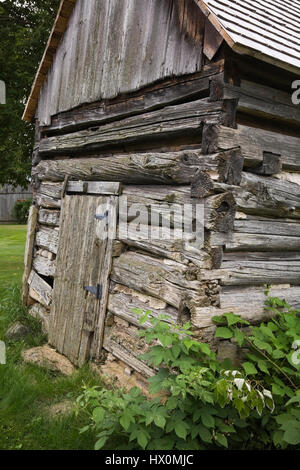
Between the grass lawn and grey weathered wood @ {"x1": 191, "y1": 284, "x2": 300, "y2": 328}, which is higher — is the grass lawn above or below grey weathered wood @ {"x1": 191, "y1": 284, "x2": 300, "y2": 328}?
below

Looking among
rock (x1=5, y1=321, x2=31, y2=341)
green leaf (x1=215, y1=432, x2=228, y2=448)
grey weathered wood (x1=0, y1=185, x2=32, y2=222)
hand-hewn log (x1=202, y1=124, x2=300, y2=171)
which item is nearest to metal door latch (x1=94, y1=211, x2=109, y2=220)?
hand-hewn log (x1=202, y1=124, x2=300, y2=171)

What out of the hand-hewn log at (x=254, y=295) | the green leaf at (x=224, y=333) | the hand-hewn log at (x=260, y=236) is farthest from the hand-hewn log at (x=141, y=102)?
the green leaf at (x=224, y=333)

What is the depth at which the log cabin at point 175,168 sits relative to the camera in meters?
3.38

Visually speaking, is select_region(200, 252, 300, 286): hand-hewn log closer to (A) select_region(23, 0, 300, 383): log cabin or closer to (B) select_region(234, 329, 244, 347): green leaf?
(A) select_region(23, 0, 300, 383): log cabin

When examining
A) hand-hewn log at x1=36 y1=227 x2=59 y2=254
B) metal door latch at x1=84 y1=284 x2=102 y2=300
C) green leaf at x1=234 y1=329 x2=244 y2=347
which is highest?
hand-hewn log at x1=36 y1=227 x2=59 y2=254

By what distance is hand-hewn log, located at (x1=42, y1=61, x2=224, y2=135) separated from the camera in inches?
139

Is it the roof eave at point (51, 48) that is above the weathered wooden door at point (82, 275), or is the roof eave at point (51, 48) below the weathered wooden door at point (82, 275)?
above

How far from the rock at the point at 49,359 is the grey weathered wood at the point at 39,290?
78 centimetres

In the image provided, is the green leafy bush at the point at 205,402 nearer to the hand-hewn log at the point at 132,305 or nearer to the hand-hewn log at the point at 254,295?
the hand-hewn log at the point at 254,295

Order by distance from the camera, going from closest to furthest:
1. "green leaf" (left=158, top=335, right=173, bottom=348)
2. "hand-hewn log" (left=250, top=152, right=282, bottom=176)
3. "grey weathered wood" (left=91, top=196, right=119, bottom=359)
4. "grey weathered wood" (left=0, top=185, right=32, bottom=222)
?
"green leaf" (left=158, top=335, right=173, bottom=348), "hand-hewn log" (left=250, top=152, right=282, bottom=176), "grey weathered wood" (left=91, top=196, right=119, bottom=359), "grey weathered wood" (left=0, top=185, right=32, bottom=222)

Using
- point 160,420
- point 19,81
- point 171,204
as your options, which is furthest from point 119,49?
point 19,81

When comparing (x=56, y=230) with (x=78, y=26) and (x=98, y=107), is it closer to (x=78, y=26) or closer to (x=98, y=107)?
(x=98, y=107)

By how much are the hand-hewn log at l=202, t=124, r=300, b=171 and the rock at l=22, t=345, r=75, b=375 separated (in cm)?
306

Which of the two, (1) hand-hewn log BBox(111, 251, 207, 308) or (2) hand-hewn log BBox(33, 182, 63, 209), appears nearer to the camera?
(1) hand-hewn log BBox(111, 251, 207, 308)
